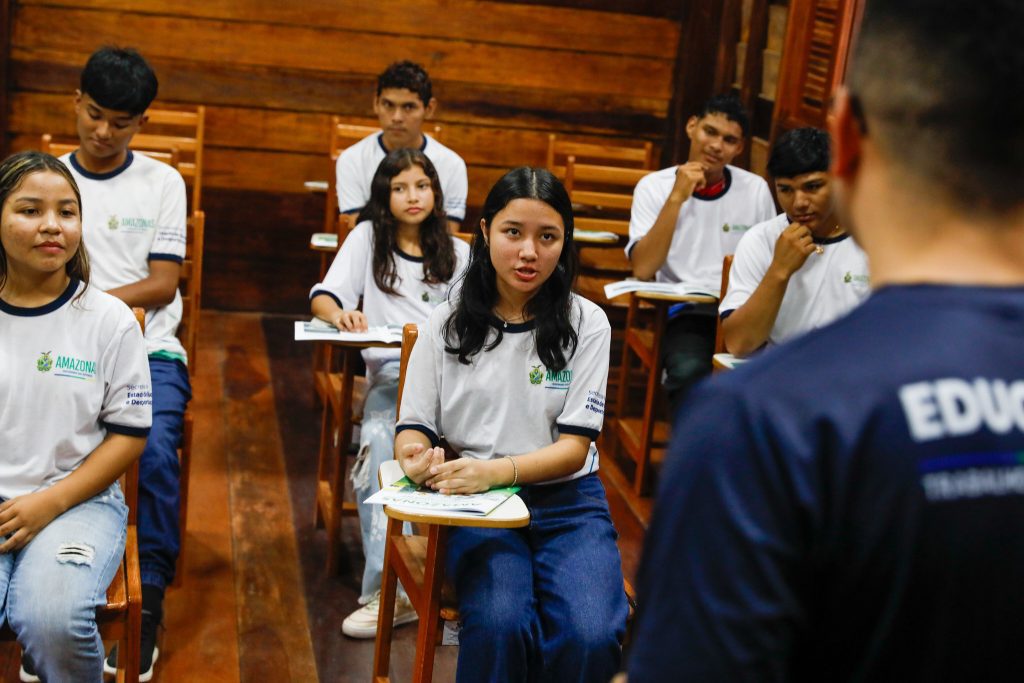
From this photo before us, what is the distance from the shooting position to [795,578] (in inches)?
31.3

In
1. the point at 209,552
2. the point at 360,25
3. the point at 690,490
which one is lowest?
→ the point at 209,552

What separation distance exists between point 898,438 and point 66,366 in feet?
5.94

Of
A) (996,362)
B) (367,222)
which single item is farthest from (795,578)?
(367,222)

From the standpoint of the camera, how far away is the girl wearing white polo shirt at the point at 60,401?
83.7 inches

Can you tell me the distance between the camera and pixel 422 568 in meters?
2.33

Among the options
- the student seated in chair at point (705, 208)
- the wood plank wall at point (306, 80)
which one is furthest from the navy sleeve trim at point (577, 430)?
the wood plank wall at point (306, 80)

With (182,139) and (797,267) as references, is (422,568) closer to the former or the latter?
(797,267)

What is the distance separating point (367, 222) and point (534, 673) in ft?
5.02

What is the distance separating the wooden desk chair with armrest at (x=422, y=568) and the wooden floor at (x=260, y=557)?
368 millimetres

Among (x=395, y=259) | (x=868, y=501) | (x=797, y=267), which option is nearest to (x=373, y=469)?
(x=395, y=259)

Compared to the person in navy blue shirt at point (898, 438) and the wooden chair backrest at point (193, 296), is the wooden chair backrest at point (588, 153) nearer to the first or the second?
the wooden chair backrest at point (193, 296)

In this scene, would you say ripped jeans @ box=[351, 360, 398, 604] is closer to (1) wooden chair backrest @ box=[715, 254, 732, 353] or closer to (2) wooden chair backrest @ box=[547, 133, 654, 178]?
(1) wooden chair backrest @ box=[715, 254, 732, 353]

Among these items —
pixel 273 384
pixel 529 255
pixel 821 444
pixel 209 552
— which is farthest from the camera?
pixel 273 384

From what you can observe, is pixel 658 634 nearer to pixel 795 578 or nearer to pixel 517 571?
pixel 795 578
